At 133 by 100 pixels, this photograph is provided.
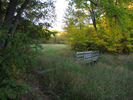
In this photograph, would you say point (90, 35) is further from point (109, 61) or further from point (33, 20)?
point (33, 20)

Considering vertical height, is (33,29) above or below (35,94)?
above

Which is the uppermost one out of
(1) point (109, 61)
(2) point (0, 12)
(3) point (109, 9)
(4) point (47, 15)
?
(3) point (109, 9)

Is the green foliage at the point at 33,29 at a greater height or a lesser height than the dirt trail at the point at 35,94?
greater

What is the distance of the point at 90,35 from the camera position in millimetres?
11383

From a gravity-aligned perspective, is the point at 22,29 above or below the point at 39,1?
below

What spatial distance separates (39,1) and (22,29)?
1985mm

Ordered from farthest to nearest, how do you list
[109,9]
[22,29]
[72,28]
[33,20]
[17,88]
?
1. [72,28]
2. [109,9]
3. [33,20]
4. [22,29]
5. [17,88]

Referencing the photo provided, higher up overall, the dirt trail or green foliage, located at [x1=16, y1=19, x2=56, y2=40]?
green foliage, located at [x1=16, y1=19, x2=56, y2=40]

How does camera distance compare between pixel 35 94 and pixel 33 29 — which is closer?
pixel 35 94

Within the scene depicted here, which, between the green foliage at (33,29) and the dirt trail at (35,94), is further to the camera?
the green foliage at (33,29)

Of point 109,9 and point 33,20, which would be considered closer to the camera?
point 33,20

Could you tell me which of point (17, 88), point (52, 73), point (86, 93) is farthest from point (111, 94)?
point (17, 88)

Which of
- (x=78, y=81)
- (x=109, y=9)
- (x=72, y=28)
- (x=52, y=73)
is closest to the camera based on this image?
(x=78, y=81)

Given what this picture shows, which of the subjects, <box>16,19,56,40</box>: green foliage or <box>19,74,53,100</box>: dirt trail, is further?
Result: <box>16,19,56,40</box>: green foliage
